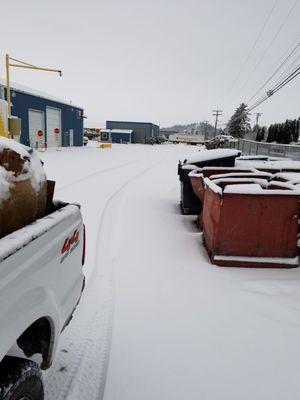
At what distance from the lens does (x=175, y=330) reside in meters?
3.34

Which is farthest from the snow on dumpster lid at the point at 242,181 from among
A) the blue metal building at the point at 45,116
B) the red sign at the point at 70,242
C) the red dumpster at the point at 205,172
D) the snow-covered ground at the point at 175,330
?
the blue metal building at the point at 45,116

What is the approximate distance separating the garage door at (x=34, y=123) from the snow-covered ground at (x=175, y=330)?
25.9 m

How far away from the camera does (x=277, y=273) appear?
15.4 ft

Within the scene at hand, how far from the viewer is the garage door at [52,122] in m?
32.8

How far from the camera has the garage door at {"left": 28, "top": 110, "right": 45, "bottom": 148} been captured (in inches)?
1155

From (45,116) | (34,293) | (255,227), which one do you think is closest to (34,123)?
(45,116)

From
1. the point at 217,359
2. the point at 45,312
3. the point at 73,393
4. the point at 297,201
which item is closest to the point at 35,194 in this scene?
the point at 45,312

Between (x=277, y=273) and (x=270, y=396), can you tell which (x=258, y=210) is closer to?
(x=277, y=273)

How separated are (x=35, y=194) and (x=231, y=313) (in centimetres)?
257

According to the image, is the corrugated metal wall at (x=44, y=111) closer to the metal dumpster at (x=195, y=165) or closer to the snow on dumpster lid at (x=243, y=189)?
the metal dumpster at (x=195, y=165)

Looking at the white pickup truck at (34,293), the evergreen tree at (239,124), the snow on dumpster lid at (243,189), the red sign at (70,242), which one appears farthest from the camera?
the evergreen tree at (239,124)

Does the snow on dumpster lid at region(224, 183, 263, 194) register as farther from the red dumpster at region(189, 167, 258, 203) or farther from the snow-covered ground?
the red dumpster at region(189, 167, 258, 203)

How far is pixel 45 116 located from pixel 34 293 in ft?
108

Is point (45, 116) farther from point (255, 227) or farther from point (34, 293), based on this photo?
point (34, 293)
